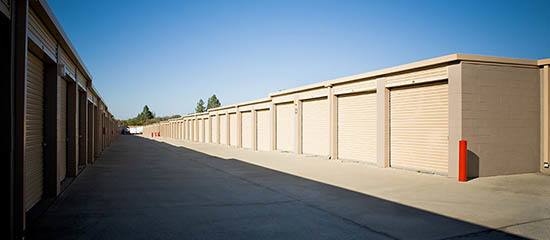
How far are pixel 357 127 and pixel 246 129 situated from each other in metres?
16.0

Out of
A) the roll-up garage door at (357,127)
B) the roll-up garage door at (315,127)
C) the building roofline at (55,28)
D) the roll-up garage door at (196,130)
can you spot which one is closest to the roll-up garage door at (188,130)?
the roll-up garage door at (196,130)

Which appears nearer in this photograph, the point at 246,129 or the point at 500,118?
the point at 500,118

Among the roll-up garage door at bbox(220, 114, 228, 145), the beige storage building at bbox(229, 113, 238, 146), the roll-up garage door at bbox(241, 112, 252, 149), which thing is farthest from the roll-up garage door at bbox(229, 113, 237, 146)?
the roll-up garage door at bbox(241, 112, 252, 149)

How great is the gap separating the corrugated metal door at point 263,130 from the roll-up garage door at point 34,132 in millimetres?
19269

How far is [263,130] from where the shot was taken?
28953mm

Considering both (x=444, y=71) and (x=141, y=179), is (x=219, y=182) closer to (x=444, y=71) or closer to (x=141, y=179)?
(x=141, y=179)

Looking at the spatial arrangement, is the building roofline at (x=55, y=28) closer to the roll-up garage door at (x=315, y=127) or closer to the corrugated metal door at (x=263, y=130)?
the roll-up garage door at (x=315, y=127)

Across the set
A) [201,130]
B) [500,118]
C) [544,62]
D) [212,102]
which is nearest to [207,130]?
[201,130]

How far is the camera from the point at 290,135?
2464cm

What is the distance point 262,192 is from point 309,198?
1.38 meters

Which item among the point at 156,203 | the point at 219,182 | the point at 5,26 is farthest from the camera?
the point at 219,182

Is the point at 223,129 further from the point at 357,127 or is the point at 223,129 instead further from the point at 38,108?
the point at 38,108

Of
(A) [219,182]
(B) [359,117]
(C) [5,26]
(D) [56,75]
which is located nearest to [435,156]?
(B) [359,117]

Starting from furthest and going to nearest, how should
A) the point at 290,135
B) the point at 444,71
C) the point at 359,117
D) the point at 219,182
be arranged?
the point at 290,135, the point at 359,117, the point at 444,71, the point at 219,182
